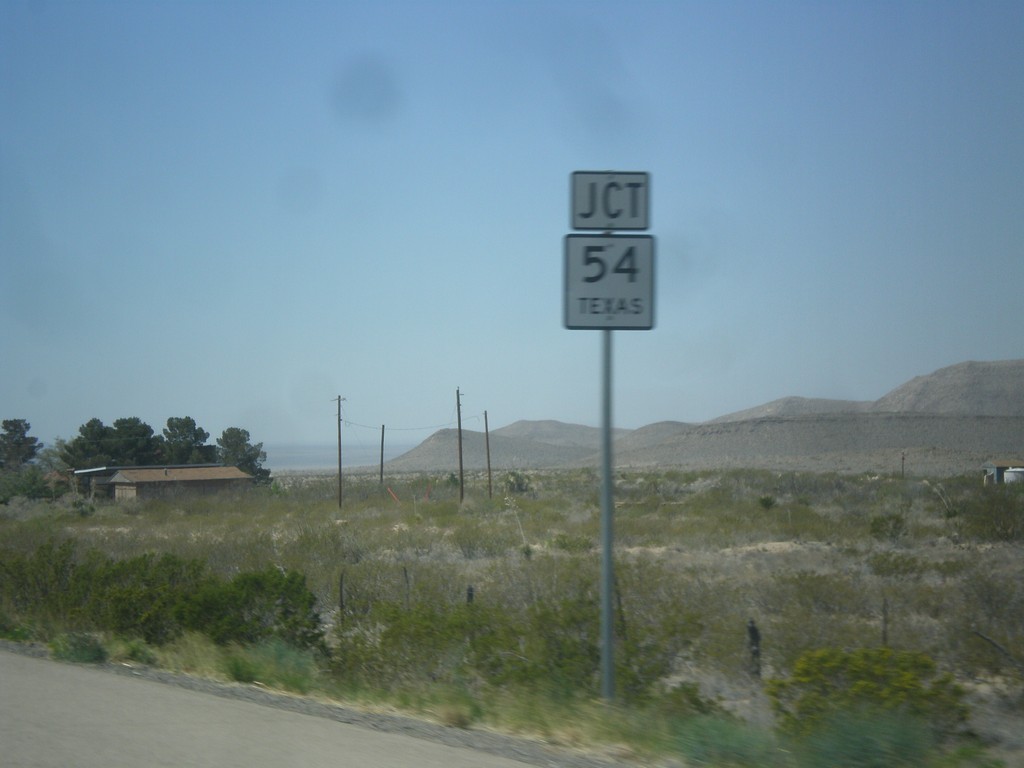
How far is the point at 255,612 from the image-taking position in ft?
49.5

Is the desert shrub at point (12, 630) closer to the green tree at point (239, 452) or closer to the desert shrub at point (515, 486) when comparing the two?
the desert shrub at point (515, 486)

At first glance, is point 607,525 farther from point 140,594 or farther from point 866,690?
point 140,594

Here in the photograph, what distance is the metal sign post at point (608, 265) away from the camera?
7832mm

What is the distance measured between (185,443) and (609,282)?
87877mm

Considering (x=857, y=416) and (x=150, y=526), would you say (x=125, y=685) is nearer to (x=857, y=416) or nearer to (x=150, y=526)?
(x=150, y=526)

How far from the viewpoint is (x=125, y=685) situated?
10.2m

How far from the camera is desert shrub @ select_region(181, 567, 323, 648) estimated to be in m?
14.5

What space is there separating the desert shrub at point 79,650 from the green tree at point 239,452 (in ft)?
284

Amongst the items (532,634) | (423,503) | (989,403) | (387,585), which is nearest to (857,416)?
(989,403)

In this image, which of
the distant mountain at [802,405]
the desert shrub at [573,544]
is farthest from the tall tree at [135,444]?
the distant mountain at [802,405]

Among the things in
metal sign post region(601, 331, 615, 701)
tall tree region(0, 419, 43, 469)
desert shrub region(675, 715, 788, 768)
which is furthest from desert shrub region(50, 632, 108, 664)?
tall tree region(0, 419, 43, 469)

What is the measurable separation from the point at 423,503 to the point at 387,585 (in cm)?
3870

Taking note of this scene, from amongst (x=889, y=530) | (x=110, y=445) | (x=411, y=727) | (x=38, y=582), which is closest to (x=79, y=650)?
(x=411, y=727)

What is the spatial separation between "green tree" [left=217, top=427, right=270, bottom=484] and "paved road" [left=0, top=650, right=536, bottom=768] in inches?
3584
